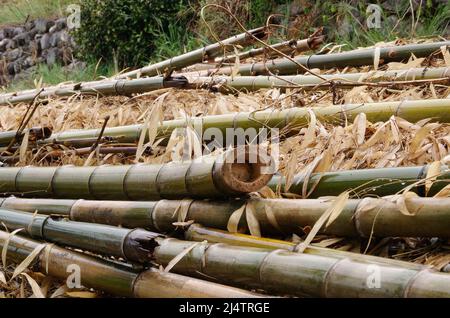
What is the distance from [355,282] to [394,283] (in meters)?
0.07

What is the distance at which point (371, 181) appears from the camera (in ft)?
4.67

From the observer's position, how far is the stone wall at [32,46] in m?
7.89

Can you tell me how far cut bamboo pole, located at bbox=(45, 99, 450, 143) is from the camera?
1.87 meters

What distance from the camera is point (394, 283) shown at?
3.46 feet

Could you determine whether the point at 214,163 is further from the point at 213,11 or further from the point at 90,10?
the point at 90,10

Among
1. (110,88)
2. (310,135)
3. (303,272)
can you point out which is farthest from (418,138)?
(110,88)

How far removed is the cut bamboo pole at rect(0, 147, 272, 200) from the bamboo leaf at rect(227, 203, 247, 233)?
4 centimetres

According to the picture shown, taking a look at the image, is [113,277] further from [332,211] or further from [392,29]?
[392,29]

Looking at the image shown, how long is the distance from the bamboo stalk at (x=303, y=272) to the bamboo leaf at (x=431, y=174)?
0.85ft

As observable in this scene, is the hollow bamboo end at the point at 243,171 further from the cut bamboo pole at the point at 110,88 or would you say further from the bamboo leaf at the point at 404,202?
the cut bamboo pole at the point at 110,88

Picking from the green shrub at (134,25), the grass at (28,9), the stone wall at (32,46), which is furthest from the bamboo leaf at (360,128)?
the grass at (28,9)

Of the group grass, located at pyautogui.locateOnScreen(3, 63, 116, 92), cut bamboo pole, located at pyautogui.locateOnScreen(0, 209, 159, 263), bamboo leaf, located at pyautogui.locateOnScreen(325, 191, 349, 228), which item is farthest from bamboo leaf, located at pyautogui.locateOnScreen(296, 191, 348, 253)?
grass, located at pyautogui.locateOnScreen(3, 63, 116, 92)
